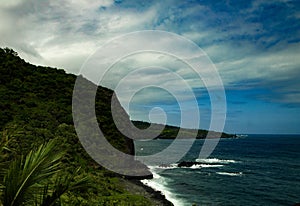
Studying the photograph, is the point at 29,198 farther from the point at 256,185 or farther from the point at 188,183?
the point at 256,185

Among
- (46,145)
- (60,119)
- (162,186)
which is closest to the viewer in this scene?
(46,145)

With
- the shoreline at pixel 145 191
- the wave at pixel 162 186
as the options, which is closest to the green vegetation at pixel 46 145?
the shoreline at pixel 145 191

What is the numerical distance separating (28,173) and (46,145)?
0.35 m

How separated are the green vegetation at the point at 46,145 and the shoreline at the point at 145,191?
4.21ft

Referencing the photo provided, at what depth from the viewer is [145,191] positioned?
3584 centimetres

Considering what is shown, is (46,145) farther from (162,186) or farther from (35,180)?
(162,186)

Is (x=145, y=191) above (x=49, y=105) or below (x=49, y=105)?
below

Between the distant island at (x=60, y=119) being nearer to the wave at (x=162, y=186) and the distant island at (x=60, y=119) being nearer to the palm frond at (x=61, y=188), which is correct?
the wave at (x=162, y=186)

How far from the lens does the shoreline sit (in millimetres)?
32250

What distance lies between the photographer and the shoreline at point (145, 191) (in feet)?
106

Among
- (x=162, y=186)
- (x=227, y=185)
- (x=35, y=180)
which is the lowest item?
(x=227, y=185)

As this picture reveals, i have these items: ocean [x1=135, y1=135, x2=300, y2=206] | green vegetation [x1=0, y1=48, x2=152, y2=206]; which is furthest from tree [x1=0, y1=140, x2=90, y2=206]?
ocean [x1=135, y1=135, x2=300, y2=206]

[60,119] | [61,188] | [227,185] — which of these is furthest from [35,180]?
[227,185]

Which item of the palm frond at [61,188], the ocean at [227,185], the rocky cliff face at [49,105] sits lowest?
the ocean at [227,185]
